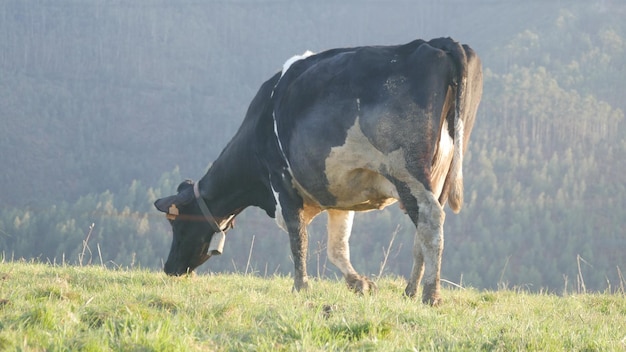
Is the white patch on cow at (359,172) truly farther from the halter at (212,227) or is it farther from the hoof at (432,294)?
the halter at (212,227)

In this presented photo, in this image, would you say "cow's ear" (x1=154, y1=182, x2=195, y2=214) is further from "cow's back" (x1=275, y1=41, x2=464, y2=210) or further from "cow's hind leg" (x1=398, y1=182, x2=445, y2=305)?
"cow's hind leg" (x1=398, y1=182, x2=445, y2=305)

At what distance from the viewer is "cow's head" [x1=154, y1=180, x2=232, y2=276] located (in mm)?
12242

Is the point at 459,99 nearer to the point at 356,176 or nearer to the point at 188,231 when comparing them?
the point at 356,176

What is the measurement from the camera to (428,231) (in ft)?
A: 28.3

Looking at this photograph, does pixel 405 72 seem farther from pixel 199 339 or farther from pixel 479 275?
pixel 479 275

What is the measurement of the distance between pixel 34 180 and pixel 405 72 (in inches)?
6933

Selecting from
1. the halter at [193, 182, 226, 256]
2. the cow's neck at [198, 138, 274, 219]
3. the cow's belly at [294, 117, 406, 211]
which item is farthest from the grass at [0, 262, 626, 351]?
the halter at [193, 182, 226, 256]

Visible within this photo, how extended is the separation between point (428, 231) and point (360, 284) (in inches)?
71.9

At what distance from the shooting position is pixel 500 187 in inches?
Answer: 6019

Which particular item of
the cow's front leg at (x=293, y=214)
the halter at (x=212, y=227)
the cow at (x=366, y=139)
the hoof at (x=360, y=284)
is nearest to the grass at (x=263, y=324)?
the cow at (x=366, y=139)

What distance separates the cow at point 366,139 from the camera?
8.72 metres

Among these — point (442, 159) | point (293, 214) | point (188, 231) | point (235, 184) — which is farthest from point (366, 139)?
point (188, 231)

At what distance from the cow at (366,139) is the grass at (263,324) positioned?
1238mm

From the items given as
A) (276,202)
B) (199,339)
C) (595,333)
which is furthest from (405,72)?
(199,339)
